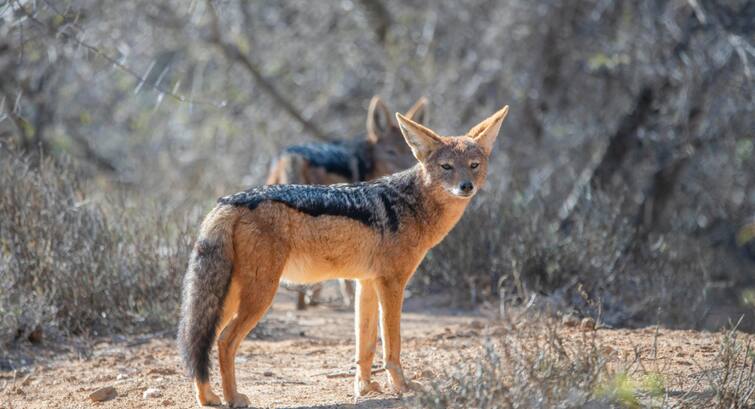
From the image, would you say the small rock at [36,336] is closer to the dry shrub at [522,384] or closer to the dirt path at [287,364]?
the dirt path at [287,364]

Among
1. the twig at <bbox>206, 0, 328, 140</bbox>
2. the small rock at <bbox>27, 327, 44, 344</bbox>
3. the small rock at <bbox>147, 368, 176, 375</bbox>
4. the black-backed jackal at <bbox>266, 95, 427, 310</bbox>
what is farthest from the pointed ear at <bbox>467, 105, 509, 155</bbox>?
the twig at <bbox>206, 0, 328, 140</bbox>

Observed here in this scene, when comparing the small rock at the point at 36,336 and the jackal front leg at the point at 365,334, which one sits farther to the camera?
the small rock at the point at 36,336

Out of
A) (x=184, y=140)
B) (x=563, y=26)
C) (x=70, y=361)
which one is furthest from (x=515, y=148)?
(x=70, y=361)

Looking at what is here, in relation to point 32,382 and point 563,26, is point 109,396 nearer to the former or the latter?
point 32,382

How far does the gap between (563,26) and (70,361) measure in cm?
812

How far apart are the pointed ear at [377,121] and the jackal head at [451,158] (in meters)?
4.53

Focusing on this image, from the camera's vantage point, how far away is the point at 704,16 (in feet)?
36.0

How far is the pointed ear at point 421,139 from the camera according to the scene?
646 centimetres

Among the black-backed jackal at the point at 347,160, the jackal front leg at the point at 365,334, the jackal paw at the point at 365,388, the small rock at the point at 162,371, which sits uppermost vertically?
the black-backed jackal at the point at 347,160

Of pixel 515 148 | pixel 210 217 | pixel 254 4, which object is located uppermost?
pixel 254 4

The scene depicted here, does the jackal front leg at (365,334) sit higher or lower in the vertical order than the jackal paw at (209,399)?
higher

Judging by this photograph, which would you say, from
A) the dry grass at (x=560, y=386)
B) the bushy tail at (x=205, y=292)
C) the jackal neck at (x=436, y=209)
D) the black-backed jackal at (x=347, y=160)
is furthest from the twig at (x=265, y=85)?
the dry grass at (x=560, y=386)

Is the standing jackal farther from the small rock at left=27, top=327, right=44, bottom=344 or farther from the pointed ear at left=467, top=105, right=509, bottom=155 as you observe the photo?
the small rock at left=27, top=327, right=44, bottom=344

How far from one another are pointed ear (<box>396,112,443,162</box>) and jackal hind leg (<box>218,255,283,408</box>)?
139 cm
